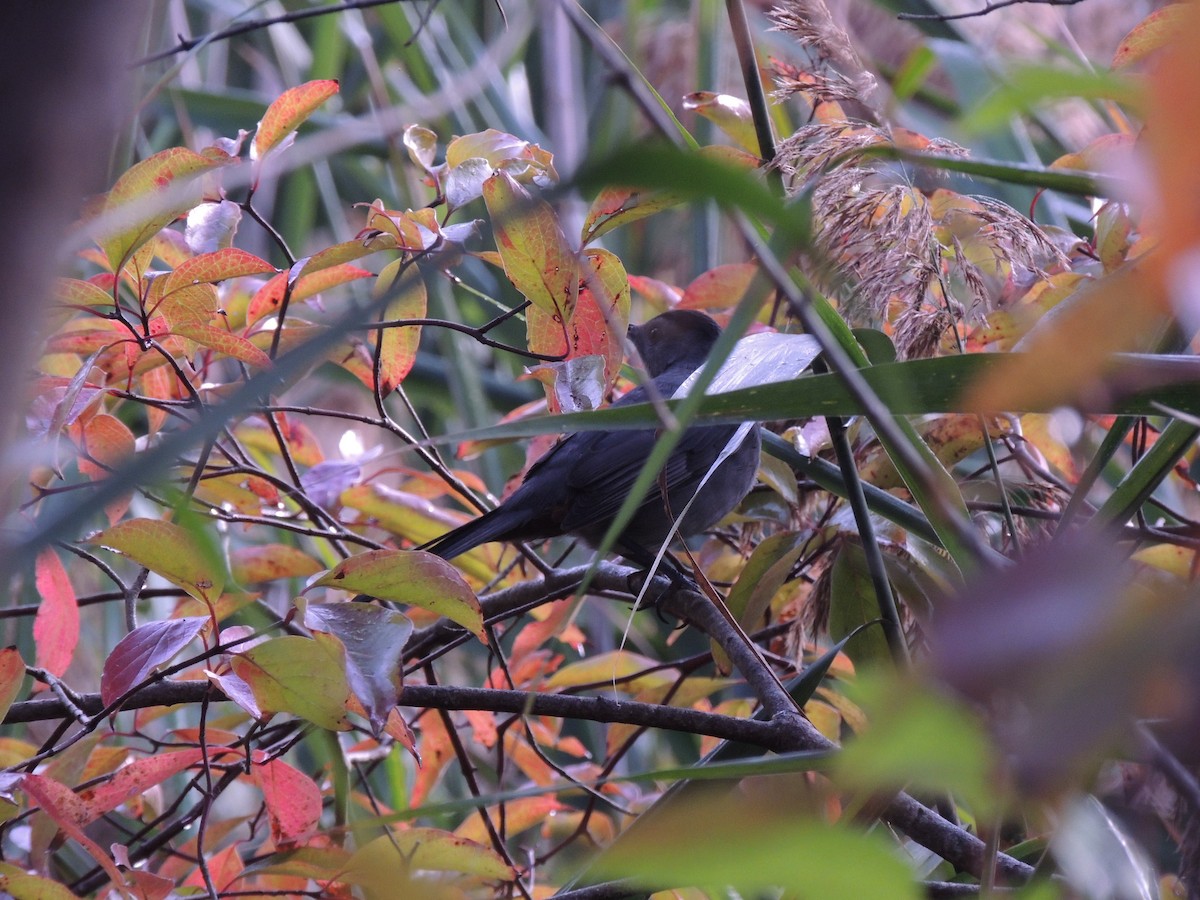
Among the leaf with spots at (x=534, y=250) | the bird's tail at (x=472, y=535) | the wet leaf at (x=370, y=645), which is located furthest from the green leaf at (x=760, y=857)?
the bird's tail at (x=472, y=535)

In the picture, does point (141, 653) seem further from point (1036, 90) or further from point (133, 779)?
point (1036, 90)

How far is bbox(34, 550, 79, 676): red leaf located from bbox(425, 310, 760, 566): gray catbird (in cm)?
74

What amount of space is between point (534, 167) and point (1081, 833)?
1.01 metres

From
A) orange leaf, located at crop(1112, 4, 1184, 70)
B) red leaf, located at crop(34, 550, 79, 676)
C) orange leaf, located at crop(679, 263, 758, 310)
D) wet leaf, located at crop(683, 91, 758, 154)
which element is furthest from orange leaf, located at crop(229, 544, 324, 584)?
orange leaf, located at crop(1112, 4, 1184, 70)

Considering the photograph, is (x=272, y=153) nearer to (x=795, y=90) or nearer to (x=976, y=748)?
(x=795, y=90)

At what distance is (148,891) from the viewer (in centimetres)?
108

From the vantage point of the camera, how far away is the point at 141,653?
106cm

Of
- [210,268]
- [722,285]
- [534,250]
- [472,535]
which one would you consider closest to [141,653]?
[210,268]

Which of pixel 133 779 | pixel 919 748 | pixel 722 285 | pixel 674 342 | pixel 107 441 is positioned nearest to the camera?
pixel 919 748

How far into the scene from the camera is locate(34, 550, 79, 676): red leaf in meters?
1.34

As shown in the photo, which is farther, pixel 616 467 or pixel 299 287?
pixel 616 467

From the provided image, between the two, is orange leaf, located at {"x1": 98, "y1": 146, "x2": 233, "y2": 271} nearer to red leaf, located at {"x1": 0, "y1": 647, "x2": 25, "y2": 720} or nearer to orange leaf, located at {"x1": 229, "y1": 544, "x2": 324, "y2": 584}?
red leaf, located at {"x1": 0, "y1": 647, "x2": 25, "y2": 720}

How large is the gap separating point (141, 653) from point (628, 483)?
139cm

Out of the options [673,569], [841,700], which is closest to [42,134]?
[841,700]
